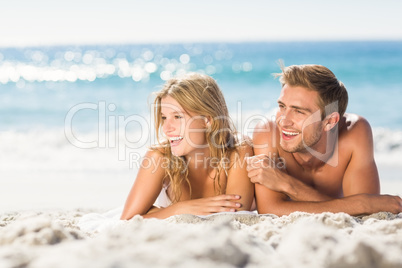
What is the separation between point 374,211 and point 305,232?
187 centimetres

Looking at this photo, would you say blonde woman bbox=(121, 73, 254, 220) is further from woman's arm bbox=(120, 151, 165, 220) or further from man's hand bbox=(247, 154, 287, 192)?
man's hand bbox=(247, 154, 287, 192)

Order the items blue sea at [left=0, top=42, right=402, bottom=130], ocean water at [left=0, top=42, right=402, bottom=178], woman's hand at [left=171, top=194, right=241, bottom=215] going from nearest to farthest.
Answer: woman's hand at [left=171, top=194, right=241, bottom=215], ocean water at [left=0, top=42, right=402, bottom=178], blue sea at [left=0, top=42, right=402, bottom=130]

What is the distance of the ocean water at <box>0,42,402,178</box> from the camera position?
27.4ft

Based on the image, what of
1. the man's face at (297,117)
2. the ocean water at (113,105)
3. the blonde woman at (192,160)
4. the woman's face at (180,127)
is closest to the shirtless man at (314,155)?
the man's face at (297,117)

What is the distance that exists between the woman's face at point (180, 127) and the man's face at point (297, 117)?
69 centimetres

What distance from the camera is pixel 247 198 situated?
3.73 metres

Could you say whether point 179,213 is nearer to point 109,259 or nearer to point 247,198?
point 247,198

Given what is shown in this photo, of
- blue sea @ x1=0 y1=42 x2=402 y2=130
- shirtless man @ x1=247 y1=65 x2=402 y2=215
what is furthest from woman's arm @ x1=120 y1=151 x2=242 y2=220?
blue sea @ x1=0 y1=42 x2=402 y2=130

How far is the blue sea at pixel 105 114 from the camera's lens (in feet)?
21.2

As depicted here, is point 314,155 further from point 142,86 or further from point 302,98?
point 142,86

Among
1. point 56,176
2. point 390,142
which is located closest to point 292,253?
point 56,176

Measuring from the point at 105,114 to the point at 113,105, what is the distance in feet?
4.78

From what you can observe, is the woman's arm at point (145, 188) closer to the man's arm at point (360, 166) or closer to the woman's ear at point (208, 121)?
the woman's ear at point (208, 121)

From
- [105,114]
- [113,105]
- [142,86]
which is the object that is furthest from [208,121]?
[142,86]
